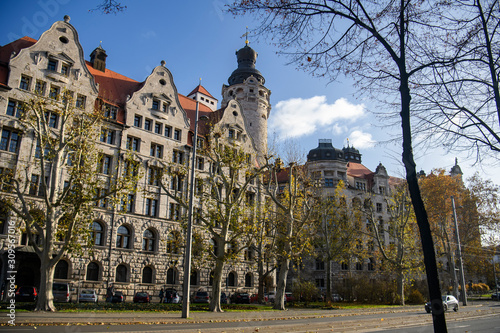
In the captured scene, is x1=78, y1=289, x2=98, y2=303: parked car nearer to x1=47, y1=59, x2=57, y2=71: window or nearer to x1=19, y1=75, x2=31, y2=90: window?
x1=19, y1=75, x2=31, y2=90: window

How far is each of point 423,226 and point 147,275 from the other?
115ft

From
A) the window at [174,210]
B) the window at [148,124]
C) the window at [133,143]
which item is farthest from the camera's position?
the window at [148,124]

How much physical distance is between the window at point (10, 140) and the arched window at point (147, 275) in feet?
52.7

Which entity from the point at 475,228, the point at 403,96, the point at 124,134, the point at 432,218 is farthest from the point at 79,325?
the point at 475,228

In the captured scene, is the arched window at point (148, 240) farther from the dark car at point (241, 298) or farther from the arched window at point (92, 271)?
the dark car at point (241, 298)

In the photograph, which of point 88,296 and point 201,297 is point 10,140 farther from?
point 201,297

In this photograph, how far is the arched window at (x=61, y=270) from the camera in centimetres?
3294

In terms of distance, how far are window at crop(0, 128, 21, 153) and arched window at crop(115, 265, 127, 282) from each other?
1379cm

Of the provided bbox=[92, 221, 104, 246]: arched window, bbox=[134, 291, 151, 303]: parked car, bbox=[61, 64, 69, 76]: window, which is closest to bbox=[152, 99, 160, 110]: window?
bbox=[61, 64, 69, 76]: window

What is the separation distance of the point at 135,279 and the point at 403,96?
34.0 meters

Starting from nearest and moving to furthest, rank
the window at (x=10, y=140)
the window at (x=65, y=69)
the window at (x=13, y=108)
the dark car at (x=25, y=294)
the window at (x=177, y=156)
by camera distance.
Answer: the dark car at (x=25, y=294)
the window at (x=10, y=140)
the window at (x=13, y=108)
the window at (x=65, y=69)
the window at (x=177, y=156)

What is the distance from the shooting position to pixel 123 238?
3756 cm

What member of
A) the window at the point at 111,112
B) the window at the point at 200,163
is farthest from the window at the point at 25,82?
the window at the point at 200,163

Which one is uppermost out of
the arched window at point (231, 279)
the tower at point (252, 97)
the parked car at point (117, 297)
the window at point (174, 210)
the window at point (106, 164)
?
the tower at point (252, 97)
